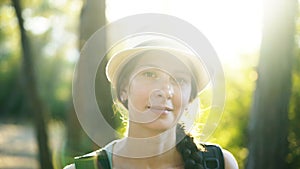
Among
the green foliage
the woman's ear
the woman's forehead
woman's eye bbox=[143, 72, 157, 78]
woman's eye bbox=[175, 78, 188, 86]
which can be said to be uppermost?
the woman's forehead

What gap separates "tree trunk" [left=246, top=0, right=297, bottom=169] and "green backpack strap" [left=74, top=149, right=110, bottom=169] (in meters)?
3.75

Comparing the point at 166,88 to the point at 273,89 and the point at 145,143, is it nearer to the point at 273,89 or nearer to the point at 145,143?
the point at 145,143

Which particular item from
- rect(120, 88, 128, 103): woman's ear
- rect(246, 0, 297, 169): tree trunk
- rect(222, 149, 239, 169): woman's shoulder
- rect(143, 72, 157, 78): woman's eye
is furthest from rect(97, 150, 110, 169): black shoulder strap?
rect(246, 0, 297, 169): tree trunk

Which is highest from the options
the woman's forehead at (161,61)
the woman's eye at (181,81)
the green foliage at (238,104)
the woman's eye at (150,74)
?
the woman's forehead at (161,61)

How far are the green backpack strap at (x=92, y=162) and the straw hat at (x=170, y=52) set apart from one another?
0.30 meters

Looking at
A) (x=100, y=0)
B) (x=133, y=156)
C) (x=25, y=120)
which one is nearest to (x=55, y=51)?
(x=25, y=120)

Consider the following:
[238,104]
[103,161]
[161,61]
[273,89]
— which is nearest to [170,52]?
[161,61]

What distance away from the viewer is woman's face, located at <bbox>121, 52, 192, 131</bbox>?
228cm

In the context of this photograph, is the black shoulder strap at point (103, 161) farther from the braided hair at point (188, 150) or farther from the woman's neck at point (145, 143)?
the braided hair at point (188, 150)

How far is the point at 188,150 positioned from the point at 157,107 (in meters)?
0.35

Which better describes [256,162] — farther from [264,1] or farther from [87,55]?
[87,55]

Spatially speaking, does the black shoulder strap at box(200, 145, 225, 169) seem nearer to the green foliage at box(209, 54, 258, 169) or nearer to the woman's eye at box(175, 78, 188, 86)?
the woman's eye at box(175, 78, 188, 86)

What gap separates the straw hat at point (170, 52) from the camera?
2.39 m

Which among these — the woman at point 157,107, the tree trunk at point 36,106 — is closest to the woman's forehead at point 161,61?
the woman at point 157,107
